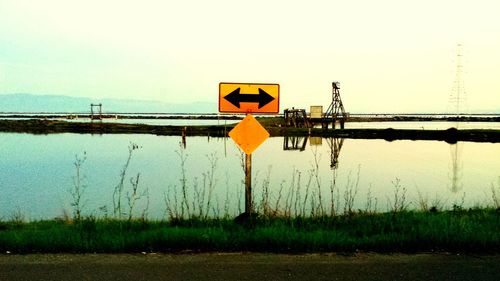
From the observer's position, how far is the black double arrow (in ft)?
31.0

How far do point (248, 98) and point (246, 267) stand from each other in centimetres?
409

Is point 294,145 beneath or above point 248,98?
beneath

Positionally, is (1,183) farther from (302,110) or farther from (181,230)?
(302,110)

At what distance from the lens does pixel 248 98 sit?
374 inches

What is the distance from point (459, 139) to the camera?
166 ft

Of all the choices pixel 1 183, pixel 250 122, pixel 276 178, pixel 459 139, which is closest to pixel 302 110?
pixel 459 139

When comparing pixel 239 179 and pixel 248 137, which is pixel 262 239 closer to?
pixel 248 137

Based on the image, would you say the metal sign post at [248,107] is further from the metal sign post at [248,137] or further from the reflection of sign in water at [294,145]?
the reflection of sign in water at [294,145]

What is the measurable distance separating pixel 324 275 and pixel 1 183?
18.5 metres

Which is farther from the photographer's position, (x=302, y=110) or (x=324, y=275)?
(x=302, y=110)

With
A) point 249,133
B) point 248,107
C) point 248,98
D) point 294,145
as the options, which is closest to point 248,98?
point 248,98

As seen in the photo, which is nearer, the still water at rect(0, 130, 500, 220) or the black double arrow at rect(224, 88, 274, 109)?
the black double arrow at rect(224, 88, 274, 109)

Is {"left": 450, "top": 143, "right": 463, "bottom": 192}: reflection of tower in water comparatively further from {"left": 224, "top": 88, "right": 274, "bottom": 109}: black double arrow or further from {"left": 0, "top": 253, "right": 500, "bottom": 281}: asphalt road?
{"left": 0, "top": 253, "right": 500, "bottom": 281}: asphalt road

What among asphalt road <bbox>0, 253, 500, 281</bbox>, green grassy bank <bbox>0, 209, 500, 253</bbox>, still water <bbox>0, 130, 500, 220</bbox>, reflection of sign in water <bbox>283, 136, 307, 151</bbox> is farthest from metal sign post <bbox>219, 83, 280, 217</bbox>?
reflection of sign in water <bbox>283, 136, 307, 151</bbox>
